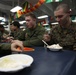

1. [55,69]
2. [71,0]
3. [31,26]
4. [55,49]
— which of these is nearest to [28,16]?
[31,26]

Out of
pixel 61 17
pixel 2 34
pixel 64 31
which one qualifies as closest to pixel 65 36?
pixel 64 31

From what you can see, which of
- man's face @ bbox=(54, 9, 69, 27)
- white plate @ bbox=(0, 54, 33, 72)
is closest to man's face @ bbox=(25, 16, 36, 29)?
man's face @ bbox=(54, 9, 69, 27)

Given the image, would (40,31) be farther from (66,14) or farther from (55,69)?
(55,69)

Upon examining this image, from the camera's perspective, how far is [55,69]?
2.85 feet

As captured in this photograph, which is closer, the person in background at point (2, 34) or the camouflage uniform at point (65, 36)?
the camouflage uniform at point (65, 36)

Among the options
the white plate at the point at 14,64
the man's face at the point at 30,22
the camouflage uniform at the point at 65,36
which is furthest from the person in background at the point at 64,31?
the white plate at the point at 14,64

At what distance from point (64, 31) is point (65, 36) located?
9 cm

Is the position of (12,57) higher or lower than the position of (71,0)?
lower

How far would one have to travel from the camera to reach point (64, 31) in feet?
7.48

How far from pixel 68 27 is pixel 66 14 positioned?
8.6 inches

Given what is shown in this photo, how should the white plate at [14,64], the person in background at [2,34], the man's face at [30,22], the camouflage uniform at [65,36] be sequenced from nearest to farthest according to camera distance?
the white plate at [14,64], the camouflage uniform at [65,36], the man's face at [30,22], the person in background at [2,34]

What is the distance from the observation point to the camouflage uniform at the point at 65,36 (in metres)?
2.16

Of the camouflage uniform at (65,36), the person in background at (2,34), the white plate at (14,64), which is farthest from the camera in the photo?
the person in background at (2,34)

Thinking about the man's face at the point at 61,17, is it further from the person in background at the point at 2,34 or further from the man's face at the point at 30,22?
the person in background at the point at 2,34
